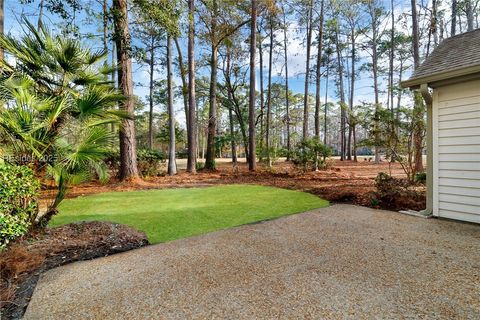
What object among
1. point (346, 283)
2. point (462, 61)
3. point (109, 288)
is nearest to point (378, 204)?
point (462, 61)

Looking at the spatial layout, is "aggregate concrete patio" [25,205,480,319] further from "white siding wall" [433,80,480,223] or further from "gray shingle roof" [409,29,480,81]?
"gray shingle roof" [409,29,480,81]

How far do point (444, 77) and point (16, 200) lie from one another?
566cm

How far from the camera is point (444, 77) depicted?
134 inches

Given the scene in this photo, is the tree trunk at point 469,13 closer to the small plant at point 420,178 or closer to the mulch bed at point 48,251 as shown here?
the small plant at point 420,178

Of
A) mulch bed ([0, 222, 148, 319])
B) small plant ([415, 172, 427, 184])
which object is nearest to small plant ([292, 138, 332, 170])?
small plant ([415, 172, 427, 184])

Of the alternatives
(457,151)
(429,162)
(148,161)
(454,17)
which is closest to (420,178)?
(429,162)

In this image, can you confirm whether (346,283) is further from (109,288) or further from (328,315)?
(109,288)

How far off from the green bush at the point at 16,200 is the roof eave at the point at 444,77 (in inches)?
212

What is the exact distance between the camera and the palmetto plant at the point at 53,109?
101 inches

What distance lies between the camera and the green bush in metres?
2.14

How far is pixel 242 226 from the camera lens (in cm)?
348

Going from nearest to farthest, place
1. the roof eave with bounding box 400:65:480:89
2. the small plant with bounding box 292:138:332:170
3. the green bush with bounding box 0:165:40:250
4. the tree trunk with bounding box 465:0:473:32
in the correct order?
1. the green bush with bounding box 0:165:40:250
2. the roof eave with bounding box 400:65:480:89
3. the small plant with bounding box 292:138:332:170
4. the tree trunk with bounding box 465:0:473:32

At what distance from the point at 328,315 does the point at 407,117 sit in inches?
Answer: 217

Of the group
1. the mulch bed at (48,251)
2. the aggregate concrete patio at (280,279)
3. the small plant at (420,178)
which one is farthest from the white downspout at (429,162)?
the mulch bed at (48,251)
